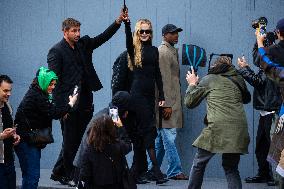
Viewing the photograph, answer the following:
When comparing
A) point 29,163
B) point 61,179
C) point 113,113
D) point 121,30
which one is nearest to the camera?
point 113,113

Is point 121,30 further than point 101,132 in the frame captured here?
Yes

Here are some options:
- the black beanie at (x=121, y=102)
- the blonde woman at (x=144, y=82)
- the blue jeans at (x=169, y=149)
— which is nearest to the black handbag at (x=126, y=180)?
the black beanie at (x=121, y=102)

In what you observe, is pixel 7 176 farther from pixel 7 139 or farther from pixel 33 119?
pixel 33 119

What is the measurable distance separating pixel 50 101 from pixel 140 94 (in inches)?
67.7

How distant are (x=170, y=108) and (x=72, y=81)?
158cm

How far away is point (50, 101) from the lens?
991 cm

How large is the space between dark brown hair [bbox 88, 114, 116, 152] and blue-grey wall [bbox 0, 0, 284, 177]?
4.20 m

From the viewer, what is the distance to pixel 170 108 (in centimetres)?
1184

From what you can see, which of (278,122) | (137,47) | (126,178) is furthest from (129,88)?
(278,122)

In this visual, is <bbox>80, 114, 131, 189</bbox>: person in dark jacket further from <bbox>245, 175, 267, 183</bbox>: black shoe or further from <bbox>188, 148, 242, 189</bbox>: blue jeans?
<bbox>245, 175, 267, 183</bbox>: black shoe

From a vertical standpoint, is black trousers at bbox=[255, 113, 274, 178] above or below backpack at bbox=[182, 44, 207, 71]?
below

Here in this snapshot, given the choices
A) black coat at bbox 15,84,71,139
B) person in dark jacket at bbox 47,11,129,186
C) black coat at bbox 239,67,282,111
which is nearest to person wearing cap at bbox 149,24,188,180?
person in dark jacket at bbox 47,11,129,186

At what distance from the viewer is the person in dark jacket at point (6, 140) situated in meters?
9.23

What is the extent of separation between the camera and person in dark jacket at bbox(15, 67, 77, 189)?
9695 millimetres
